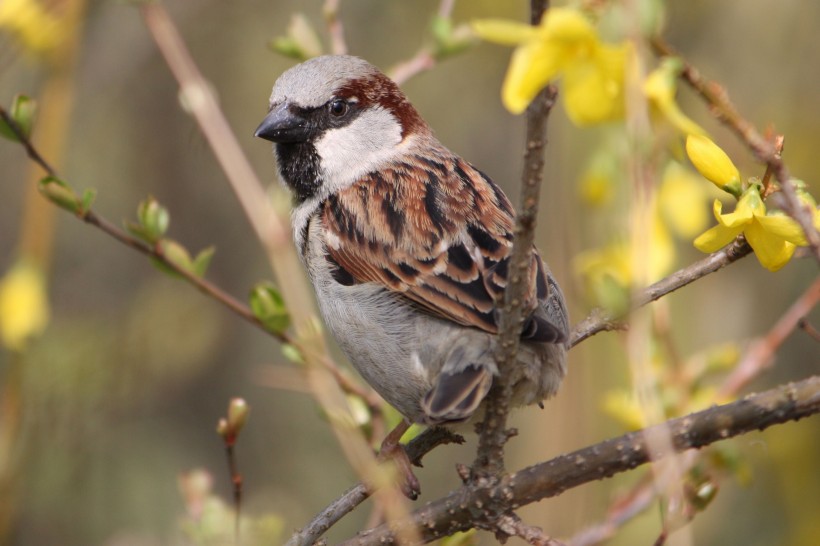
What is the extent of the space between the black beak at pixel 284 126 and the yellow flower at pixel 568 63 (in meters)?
1.85

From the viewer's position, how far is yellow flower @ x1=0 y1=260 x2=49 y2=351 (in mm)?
3742

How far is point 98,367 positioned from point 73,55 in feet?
4.82

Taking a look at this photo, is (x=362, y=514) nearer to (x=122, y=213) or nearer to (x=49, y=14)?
(x=122, y=213)

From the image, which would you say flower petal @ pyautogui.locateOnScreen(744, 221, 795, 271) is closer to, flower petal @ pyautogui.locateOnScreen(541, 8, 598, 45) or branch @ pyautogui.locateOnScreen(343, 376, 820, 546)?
branch @ pyautogui.locateOnScreen(343, 376, 820, 546)

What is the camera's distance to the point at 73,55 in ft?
13.5

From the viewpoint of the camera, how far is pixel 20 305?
375 cm

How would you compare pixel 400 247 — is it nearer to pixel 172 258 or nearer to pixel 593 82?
pixel 172 258

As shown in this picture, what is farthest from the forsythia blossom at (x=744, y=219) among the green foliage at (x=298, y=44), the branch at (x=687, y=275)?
the green foliage at (x=298, y=44)

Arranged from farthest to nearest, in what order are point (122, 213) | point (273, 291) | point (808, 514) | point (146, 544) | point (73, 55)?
point (122, 213) → point (808, 514) → point (73, 55) → point (146, 544) → point (273, 291)

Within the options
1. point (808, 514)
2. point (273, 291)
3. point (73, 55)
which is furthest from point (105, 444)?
point (808, 514)

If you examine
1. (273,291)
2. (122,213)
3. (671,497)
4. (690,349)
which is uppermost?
(122,213)

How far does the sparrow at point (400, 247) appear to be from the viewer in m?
3.09

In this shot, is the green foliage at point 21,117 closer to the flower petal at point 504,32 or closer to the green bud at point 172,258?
the green bud at point 172,258

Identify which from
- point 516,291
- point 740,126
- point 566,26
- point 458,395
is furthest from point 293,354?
point 740,126
